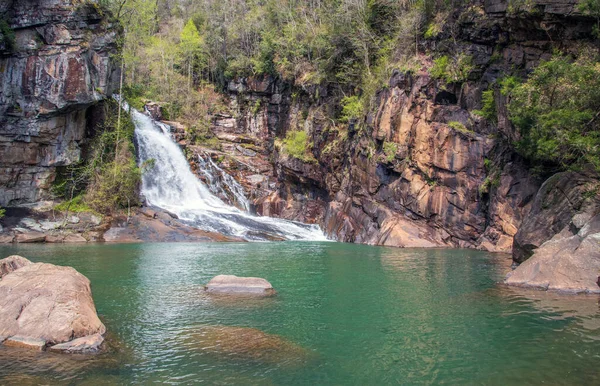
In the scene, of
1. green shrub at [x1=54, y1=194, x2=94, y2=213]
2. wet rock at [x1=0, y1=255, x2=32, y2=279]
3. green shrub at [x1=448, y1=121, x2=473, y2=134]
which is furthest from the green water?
green shrub at [x1=54, y1=194, x2=94, y2=213]

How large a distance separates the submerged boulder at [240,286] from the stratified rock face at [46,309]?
452 centimetres

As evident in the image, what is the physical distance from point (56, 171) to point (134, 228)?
27.2ft

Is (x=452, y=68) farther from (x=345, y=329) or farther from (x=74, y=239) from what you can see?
(x=74, y=239)

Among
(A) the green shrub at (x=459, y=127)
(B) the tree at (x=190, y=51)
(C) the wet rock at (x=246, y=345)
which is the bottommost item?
(C) the wet rock at (x=246, y=345)

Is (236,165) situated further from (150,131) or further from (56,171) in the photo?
(56,171)

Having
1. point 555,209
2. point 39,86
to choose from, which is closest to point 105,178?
point 39,86

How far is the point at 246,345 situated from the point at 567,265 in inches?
429

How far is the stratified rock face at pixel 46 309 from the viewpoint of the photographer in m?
8.00

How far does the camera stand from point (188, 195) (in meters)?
38.1

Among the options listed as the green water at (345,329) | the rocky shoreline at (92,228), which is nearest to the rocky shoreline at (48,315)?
the green water at (345,329)

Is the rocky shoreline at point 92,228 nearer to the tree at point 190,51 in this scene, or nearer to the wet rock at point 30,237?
the wet rock at point 30,237

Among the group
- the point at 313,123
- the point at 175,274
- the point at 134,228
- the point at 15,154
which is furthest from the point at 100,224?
the point at 313,123

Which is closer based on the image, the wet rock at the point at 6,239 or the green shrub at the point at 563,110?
the green shrub at the point at 563,110

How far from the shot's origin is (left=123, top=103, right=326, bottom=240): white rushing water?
3266 cm
